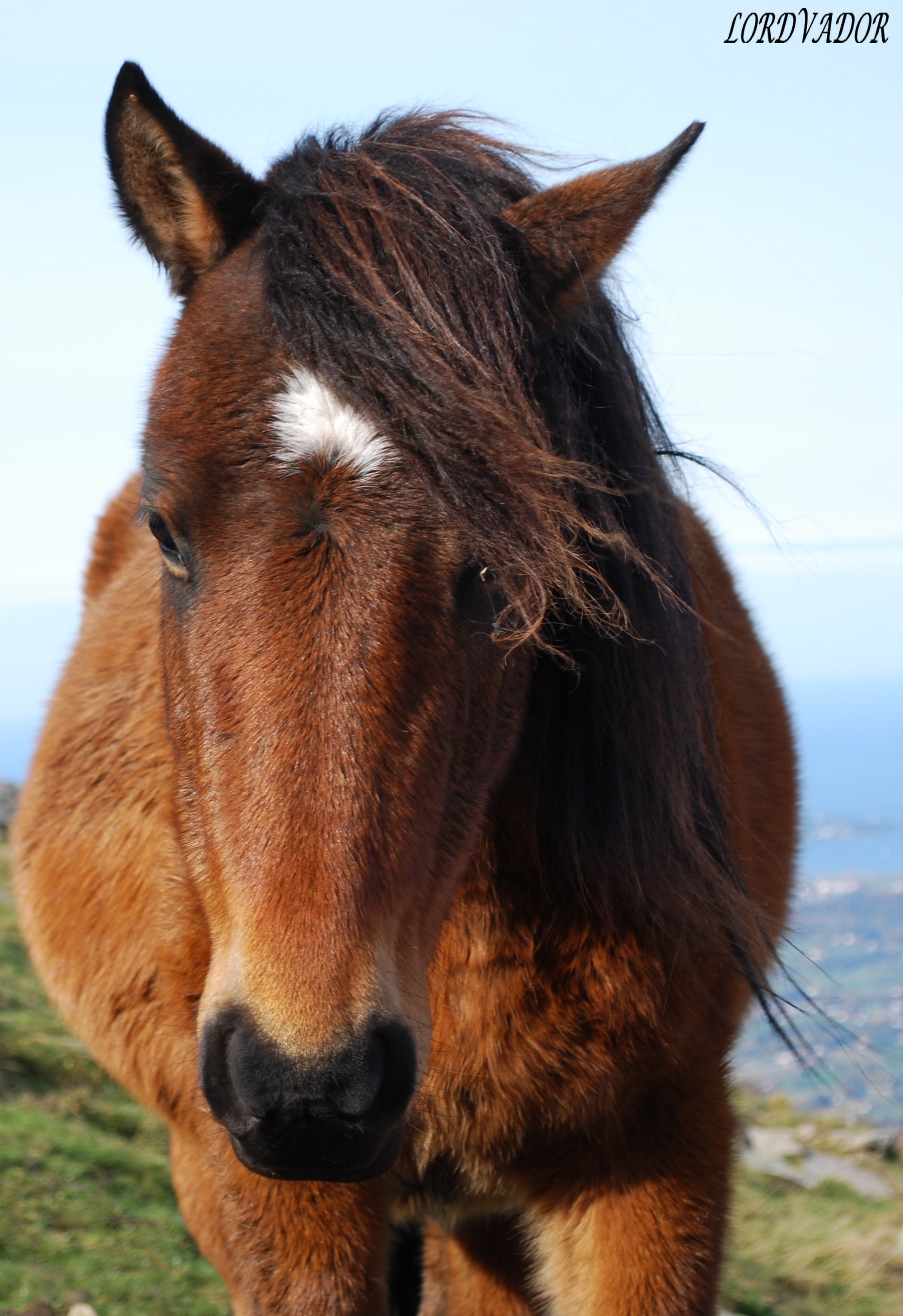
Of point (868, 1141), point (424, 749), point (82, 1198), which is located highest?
point (424, 749)

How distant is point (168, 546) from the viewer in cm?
202

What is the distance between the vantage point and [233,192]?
2135 millimetres

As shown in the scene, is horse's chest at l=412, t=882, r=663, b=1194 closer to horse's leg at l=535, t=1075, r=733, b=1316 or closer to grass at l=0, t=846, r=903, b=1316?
horse's leg at l=535, t=1075, r=733, b=1316

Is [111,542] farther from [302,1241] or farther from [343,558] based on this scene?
[343,558]

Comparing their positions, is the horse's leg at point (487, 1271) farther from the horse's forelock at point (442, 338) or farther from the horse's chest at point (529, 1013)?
the horse's forelock at point (442, 338)

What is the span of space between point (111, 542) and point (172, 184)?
2.53 metres

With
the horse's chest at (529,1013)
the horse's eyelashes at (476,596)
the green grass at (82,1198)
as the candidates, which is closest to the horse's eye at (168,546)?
the horse's eyelashes at (476,596)

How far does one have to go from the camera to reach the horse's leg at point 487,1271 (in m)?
3.47

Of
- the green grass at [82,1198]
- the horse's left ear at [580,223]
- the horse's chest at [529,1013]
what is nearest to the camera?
the horse's left ear at [580,223]

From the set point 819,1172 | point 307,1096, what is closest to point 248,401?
point 307,1096

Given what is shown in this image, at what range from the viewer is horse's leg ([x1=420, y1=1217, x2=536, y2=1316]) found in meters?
3.47

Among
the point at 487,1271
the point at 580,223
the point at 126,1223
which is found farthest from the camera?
the point at 126,1223

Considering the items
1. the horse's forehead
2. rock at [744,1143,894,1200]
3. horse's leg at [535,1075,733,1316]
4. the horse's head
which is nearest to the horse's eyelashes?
the horse's head

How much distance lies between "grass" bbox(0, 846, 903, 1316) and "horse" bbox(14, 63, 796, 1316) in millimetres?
1238
